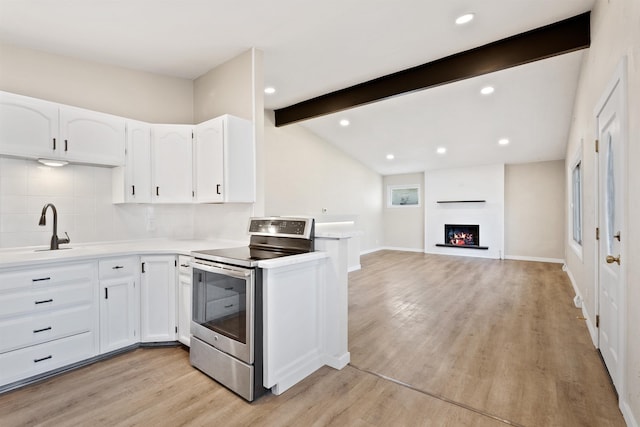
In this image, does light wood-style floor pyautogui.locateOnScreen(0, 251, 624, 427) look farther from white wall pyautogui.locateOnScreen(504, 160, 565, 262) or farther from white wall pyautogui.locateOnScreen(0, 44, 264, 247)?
white wall pyautogui.locateOnScreen(504, 160, 565, 262)

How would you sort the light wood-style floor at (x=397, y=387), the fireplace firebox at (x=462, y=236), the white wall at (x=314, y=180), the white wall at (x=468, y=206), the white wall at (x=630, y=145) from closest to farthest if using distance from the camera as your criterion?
the white wall at (x=630, y=145) → the light wood-style floor at (x=397, y=387) → the white wall at (x=314, y=180) → the white wall at (x=468, y=206) → the fireplace firebox at (x=462, y=236)

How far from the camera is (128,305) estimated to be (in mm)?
2582

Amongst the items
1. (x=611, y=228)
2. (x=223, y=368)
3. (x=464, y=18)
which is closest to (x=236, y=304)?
(x=223, y=368)

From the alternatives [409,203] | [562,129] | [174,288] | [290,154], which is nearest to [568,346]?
[174,288]

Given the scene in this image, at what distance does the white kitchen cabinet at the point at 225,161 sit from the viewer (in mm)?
2895

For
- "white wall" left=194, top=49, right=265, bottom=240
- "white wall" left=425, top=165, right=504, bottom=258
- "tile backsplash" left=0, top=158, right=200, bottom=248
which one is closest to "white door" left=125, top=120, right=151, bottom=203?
"tile backsplash" left=0, top=158, right=200, bottom=248

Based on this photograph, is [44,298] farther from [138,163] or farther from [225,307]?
[138,163]

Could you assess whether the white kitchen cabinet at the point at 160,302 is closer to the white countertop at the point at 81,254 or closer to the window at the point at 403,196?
the white countertop at the point at 81,254

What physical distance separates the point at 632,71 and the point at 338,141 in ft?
18.7

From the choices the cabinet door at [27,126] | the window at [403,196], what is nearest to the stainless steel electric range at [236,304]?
the cabinet door at [27,126]

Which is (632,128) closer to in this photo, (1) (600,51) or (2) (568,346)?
(1) (600,51)

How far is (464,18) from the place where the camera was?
2.78m

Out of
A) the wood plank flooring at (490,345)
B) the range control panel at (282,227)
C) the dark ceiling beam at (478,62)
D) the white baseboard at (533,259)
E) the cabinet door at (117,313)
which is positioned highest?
the dark ceiling beam at (478,62)

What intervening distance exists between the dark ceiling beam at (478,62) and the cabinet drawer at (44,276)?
12.3 ft
